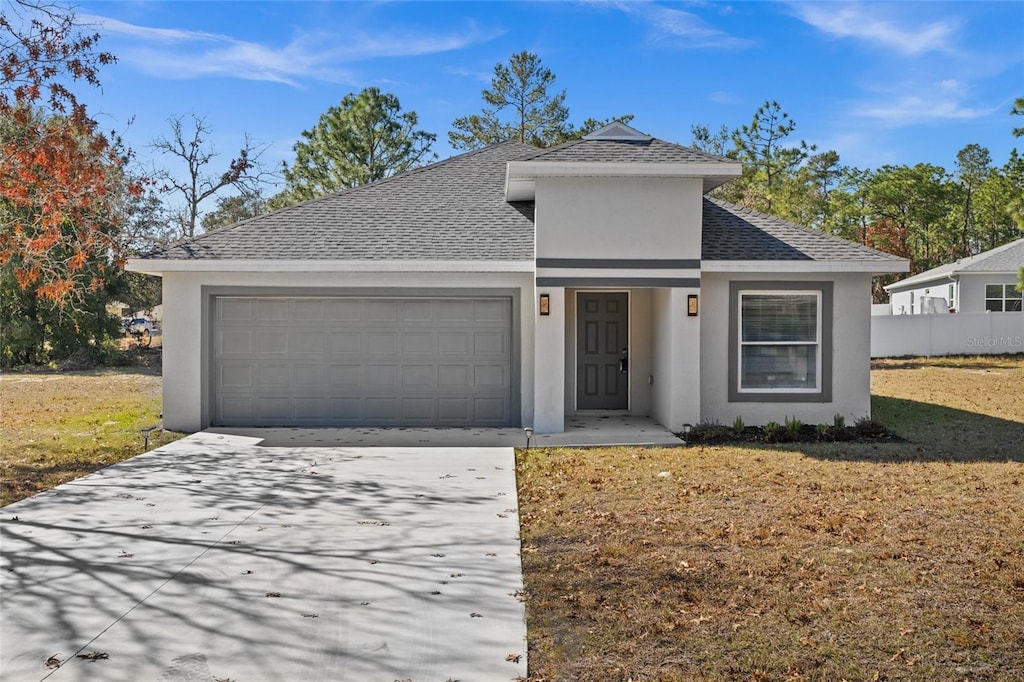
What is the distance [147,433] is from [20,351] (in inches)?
760

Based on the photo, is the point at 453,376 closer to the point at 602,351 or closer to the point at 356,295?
the point at 356,295

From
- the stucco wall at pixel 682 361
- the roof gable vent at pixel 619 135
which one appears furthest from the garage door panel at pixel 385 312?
the stucco wall at pixel 682 361

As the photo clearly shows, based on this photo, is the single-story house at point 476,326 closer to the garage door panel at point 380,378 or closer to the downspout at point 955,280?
the garage door panel at point 380,378

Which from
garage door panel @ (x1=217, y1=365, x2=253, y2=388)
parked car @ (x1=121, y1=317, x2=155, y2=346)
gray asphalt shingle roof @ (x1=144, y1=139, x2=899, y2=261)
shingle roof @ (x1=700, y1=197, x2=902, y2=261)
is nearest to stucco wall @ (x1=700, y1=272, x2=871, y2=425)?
shingle roof @ (x1=700, y1=197, x2=902, y2=261)

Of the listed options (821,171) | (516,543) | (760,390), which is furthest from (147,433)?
(821,171)

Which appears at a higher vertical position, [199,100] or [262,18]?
[199,100]

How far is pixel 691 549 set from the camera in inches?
233

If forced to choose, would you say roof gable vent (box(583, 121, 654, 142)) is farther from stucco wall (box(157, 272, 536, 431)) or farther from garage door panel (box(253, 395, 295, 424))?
garage door panel (box(253, 395, 295, 424))

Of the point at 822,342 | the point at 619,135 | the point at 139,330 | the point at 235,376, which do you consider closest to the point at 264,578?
the point at 235,376

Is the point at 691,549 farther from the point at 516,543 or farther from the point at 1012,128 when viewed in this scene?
the point at 1012,128

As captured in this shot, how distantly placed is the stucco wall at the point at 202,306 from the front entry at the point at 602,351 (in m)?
1.59

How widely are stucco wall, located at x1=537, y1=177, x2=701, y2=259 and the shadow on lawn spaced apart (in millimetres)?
3587

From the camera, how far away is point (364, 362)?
41.0 ft

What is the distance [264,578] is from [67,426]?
923 centimetres
